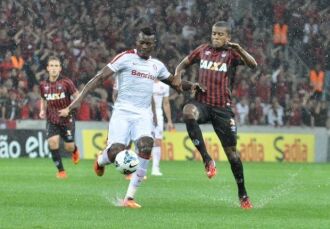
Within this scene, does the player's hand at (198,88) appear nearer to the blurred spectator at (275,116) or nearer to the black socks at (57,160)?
the black socks at (57,160)

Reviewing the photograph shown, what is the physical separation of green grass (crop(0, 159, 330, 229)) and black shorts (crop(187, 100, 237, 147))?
34.5 inches

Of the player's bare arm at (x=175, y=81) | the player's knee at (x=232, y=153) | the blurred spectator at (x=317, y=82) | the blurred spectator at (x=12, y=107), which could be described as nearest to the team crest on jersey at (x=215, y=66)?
the player's bare arm at (x=175, y=81)

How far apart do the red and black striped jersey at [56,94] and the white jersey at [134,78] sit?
21.9ft

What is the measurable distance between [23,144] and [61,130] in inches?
354

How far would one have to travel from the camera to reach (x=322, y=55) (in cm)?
3077

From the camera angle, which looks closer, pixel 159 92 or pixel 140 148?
pixel 140 148

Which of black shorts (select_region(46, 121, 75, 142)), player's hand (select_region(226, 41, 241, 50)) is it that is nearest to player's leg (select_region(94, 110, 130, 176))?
player's hand (select_region(226, 41, 241, 50))

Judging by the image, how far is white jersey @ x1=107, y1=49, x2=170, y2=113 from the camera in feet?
40.3

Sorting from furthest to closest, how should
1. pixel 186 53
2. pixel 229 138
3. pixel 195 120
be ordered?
pixel 186 53 < pixel 229 138 < pixel 195 120

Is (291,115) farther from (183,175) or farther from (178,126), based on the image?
(183,175)

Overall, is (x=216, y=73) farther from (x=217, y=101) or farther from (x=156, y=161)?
(x=156, y=161)

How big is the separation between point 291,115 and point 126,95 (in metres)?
16.9

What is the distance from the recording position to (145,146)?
12172 millimetres

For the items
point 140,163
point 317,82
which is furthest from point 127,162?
point 317,82
